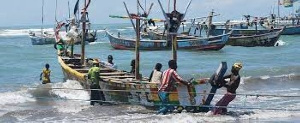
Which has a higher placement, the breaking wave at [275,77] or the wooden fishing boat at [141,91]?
the wooden fishing boat at [141,91]

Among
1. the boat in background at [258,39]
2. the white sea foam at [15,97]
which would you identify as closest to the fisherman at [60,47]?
the white sea foam at [15,97]

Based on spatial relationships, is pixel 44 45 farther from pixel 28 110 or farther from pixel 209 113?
pixel 209 113

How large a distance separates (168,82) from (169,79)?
9 centimetres

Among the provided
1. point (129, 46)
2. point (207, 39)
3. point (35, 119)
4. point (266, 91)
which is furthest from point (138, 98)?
point (129, 46)

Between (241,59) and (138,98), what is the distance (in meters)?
→ 21.9

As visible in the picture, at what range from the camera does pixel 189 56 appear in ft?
122

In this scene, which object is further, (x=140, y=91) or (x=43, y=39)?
(x=43, y=39)

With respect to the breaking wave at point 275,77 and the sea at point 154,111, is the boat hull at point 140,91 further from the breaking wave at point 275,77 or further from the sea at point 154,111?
the breaking wave at point 275,77

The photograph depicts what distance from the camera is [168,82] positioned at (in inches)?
510

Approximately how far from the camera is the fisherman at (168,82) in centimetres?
1290

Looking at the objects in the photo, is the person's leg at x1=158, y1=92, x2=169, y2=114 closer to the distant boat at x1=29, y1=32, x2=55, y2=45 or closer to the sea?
the sea

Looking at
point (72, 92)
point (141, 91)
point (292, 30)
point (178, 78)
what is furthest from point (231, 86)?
point (292, 30)

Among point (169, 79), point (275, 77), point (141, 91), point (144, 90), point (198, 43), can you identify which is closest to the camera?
point (169, 79)

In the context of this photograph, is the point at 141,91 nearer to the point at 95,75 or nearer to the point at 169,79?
the point at 169,79
